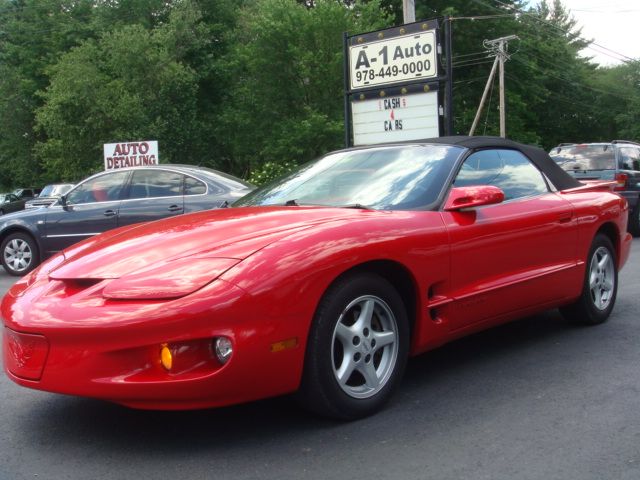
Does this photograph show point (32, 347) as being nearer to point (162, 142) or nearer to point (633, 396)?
point (633, 396)

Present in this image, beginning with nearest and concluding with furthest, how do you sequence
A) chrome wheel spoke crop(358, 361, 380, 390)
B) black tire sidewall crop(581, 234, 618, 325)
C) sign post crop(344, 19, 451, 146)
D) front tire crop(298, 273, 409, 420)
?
front tire crop(298, 273, 409, 420)
chrome wheel spoke crop(358, 361, 380, 390)
black tire sidewall crop(581, 234, 618, 325)
sign post crop(344, 19, 451, 146)

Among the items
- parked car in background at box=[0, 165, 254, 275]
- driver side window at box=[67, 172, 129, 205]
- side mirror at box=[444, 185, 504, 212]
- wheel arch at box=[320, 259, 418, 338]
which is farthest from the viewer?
driver side window at box=[67, 172, 129, 205]

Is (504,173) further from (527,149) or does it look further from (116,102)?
(116,102)

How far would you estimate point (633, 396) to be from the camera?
3797mm

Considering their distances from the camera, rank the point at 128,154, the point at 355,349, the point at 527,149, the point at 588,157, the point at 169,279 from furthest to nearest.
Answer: the point at 128,154 → the point at 588,157 → the point at 527,149 → the point at 355,349 → the point at 169,279

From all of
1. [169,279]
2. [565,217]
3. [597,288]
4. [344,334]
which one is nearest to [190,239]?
[169,279]

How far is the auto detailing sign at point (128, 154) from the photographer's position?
18.8 meters

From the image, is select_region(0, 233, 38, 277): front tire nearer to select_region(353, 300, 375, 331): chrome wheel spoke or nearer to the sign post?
the sign post

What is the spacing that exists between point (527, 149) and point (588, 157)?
9.29 m

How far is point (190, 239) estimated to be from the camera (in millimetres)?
3496

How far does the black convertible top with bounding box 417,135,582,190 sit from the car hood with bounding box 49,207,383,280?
1.12 m

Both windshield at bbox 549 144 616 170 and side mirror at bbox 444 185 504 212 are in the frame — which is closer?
side mirror at bbox 444 185 504 212

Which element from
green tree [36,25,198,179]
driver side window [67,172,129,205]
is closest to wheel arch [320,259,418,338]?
driver side window [67,172,129,205]

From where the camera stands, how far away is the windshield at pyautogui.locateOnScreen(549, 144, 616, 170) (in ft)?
44.1
